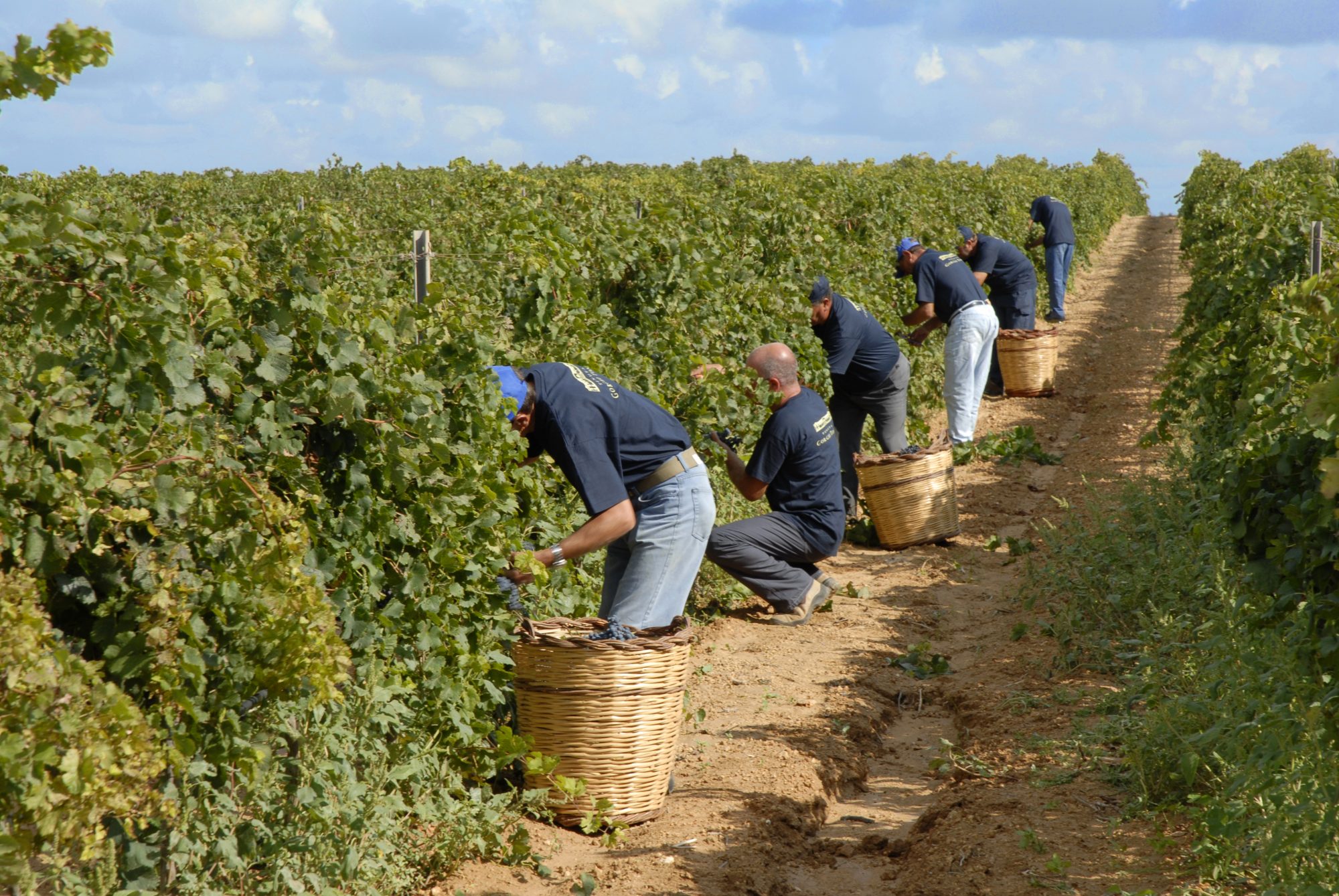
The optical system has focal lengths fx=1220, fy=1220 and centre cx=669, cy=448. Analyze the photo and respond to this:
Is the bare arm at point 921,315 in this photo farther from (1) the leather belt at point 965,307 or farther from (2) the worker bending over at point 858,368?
(2) the worker bending over at point 858,368

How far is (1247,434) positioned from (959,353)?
6.49m

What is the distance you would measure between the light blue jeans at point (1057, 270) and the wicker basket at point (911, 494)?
9550 millimetres

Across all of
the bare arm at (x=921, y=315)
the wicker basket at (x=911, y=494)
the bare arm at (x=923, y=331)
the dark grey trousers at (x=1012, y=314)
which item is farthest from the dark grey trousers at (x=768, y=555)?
the dark grey trousers at (x=1012, y=314)

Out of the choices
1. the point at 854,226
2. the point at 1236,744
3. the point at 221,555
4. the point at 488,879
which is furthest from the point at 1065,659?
the point at 854,226

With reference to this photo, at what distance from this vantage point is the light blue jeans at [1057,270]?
16.7 meters

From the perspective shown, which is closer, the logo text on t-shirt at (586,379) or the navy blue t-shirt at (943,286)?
the logo text on t-shirt at (586,379)

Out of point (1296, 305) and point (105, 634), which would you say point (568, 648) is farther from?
point (1296, 305)

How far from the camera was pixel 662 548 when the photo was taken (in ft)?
15.2

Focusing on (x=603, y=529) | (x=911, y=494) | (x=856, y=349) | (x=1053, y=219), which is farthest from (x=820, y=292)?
(x=1053, y=219)

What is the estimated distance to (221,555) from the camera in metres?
3.05

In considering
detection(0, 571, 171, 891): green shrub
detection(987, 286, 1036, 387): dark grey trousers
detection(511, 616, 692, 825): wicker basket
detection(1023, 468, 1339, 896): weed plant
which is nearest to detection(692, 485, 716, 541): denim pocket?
detection(511, 616, 692, 825): wicker basket

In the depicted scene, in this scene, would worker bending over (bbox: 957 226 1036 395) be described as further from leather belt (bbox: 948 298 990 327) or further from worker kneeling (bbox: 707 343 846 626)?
worker kneeling (bbox: 707 343 846 626)

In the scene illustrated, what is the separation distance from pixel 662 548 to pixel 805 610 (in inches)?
95.1

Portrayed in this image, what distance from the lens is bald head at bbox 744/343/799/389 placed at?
6590 mm
